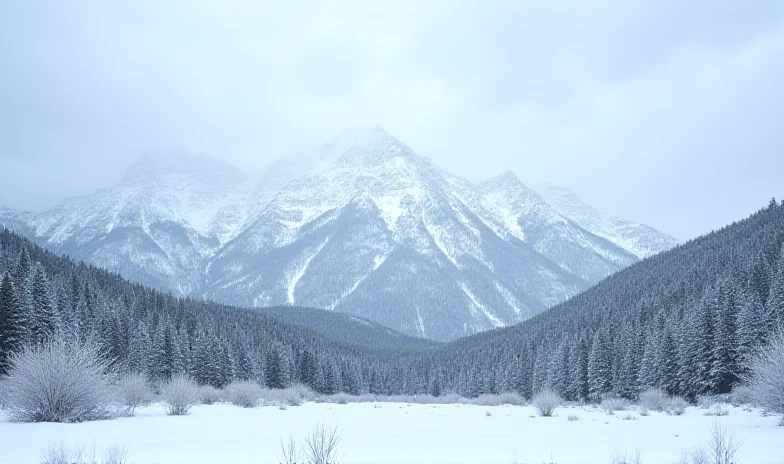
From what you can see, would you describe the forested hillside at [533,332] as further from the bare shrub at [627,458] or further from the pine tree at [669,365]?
the bare shrub at [627,458]

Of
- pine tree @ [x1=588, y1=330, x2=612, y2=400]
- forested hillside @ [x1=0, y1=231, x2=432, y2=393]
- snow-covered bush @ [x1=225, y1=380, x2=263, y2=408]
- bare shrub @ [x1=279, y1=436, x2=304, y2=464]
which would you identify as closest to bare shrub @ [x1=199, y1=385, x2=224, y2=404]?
snow-covered bush @ [x1=225, y1=380, x2=263, y2=408]

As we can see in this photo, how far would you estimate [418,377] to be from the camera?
112688 millimetres

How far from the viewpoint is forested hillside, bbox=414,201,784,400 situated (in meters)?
42.8

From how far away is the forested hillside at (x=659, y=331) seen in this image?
42844mm

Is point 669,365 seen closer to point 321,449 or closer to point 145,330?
point 321,449

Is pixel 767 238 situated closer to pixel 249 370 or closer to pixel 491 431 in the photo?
pixel 491 431

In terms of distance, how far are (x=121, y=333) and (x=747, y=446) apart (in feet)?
213

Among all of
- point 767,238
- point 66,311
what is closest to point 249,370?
point 66,311

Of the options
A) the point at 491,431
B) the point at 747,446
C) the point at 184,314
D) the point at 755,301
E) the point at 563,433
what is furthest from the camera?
the point at 184,314

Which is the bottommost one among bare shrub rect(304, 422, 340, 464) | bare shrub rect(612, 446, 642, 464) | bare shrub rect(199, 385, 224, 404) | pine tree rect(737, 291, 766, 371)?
bare shrub rect(199, 385, 224, 404)

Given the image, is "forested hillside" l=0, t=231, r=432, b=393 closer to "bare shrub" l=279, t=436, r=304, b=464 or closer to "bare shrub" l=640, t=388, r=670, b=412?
"bare shrub" l=279, t=436, r=304, b=464

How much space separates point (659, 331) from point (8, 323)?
5995 centimetres

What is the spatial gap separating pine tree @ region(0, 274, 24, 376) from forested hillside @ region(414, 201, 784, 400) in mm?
53438

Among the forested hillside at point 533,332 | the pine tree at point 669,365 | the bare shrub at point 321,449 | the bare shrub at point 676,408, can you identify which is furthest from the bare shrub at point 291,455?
the pine tree at point 669,365
